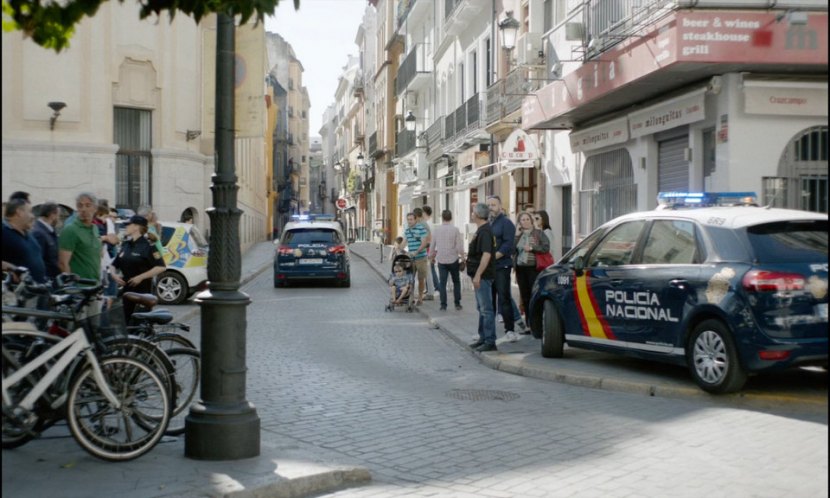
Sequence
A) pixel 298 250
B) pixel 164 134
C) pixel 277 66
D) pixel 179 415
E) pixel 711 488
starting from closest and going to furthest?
1. pixel 711 488
2. pixel 179 415
3. pixel 298 250
4. pixel 164 134
5. pixel 277 66

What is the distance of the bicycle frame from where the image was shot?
5.84 metres

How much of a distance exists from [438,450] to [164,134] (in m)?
22.5

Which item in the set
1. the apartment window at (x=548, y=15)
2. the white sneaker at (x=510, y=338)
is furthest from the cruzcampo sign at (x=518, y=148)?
the white sneaker at (x=510, y=338)

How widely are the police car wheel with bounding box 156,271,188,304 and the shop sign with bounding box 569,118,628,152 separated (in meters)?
8.54

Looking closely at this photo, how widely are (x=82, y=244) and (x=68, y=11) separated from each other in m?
5.22

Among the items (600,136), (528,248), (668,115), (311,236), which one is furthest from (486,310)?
(311,236)

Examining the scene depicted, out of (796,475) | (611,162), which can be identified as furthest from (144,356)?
(611,162)

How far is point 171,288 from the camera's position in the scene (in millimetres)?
19125

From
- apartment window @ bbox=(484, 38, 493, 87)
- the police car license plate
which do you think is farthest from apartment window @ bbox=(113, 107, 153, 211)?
the police car license plate

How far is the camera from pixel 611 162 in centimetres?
1909

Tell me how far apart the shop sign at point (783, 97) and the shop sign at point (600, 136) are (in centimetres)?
404

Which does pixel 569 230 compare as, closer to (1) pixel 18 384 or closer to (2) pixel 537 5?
(2) pixel 537 5

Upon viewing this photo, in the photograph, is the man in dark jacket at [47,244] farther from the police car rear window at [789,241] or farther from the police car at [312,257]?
the police car at [312,257]

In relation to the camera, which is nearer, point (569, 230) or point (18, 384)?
point (18, 384)
